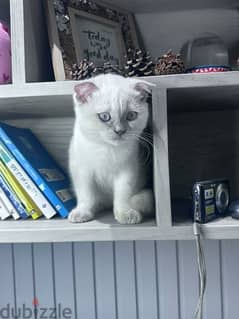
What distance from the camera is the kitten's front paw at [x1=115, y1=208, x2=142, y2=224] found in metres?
0.75

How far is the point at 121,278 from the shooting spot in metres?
1.06

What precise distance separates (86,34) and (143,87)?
244 mm

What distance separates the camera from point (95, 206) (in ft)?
2.76

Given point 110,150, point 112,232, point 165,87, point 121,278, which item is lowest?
point 121,278

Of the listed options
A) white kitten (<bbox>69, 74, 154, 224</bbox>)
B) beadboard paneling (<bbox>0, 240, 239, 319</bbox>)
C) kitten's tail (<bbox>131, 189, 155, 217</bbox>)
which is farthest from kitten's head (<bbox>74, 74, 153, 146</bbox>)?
beadboard paneling (<bbox>0, 240, 239, 319</bbox>)

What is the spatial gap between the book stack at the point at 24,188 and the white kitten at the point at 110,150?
4 centimetres

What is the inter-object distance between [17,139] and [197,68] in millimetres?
387

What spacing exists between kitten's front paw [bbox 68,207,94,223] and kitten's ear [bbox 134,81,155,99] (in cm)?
24

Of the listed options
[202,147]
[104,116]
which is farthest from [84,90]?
[202,147]

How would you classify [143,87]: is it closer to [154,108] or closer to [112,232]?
[154,108]

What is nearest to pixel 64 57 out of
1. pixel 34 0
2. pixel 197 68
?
pixel 34 0

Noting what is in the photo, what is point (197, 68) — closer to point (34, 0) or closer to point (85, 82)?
point (85, 82)

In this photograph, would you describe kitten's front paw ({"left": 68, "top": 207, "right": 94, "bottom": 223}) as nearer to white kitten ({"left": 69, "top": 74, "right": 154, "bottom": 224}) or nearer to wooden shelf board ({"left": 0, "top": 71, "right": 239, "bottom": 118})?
white kitten ({"left": 69, "top": 74, "right": 154, "bottom": 224})

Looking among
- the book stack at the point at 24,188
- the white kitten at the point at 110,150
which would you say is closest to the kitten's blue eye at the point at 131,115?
the white kitten at the point at 110,150
